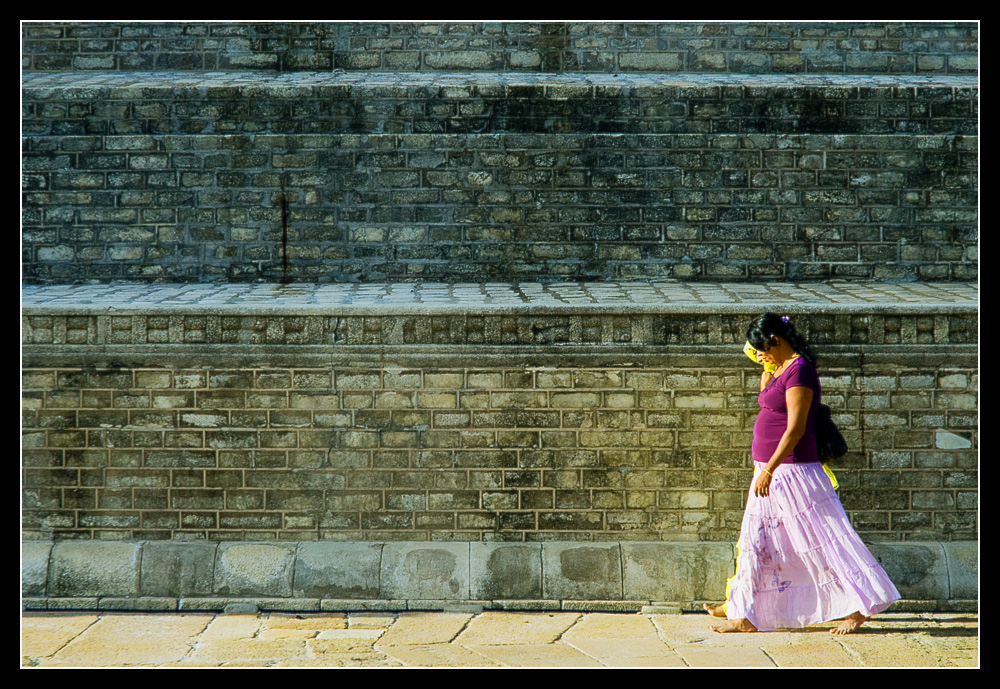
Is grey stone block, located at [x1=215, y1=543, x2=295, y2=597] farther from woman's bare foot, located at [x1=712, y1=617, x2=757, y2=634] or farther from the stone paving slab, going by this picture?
woman's bare foot, located at [x1=712, y1=617, x2=757, y2=634]

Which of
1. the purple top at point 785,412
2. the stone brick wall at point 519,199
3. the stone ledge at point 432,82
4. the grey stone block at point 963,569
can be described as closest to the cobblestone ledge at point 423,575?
the grey stone block at point 963,569

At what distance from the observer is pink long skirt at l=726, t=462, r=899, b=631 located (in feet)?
15.3

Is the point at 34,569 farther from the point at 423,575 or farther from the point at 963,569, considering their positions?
the point at 963,569

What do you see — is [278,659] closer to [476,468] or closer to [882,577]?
[476,468]

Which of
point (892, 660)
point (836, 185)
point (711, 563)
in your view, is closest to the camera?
point (892, 660)

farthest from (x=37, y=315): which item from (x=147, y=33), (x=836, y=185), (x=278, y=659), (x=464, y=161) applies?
(x=836, y=185)

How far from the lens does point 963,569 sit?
555 centimetres

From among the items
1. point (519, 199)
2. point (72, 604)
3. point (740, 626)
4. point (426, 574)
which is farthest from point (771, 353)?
point (72, 604)

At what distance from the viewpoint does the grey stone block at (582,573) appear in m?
5.56

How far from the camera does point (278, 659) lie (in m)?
4.59

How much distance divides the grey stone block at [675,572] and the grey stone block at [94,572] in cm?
315

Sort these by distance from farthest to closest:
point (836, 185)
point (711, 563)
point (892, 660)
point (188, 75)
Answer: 1. point (188, 75)
2. point (836, 185)
3. point (711, 563)
4. point (892, 660)

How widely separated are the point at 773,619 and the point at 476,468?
2.03 metres

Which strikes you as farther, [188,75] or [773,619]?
[188,75]
